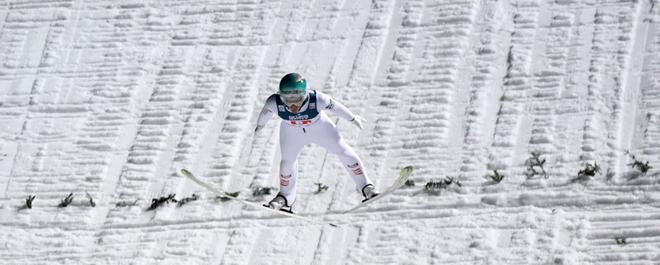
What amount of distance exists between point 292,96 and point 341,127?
2.70m

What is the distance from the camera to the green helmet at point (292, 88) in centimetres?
1060

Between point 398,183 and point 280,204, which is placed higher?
point 398,183

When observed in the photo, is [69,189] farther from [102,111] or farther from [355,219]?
[355,219]

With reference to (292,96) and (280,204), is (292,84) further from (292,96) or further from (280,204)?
(280,204)

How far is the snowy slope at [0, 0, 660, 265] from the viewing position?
38.6ft

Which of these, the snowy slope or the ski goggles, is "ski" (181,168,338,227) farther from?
the ski goggles

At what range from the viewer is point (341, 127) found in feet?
43.8

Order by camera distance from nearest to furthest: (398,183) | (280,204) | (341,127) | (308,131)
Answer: (308,131), (398,183), (280,204), (341,127)

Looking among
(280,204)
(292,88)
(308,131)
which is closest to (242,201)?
(280,204)

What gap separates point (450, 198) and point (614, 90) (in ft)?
7.23

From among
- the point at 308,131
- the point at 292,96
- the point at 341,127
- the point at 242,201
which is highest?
the point at 341,127

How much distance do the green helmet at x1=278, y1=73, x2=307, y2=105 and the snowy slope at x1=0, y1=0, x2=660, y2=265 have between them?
67.0 inches

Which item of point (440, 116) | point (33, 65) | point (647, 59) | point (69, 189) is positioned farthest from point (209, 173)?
point (647, 59)

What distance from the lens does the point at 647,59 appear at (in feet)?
44.0
